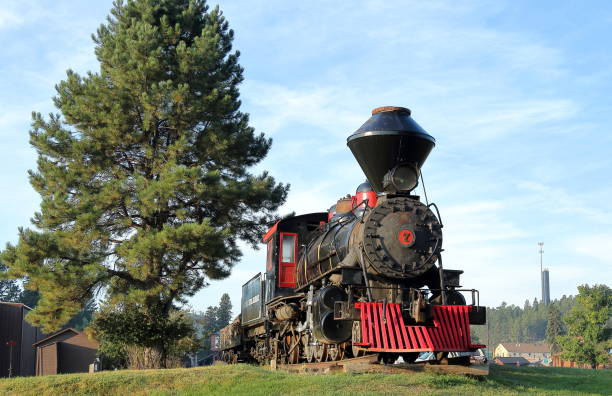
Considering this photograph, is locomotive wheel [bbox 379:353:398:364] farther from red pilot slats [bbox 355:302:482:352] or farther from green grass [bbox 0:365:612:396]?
green grass [bbox 0:365:612:396]

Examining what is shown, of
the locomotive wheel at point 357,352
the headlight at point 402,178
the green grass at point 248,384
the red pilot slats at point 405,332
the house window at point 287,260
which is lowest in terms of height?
the green grass at point 248,384

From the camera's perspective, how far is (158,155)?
2014 cm

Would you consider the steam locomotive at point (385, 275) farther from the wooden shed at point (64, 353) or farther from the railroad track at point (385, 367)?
the wooden shed at point (64, 353)

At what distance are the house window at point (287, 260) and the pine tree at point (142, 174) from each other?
9.13 feet

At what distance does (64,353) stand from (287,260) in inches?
690

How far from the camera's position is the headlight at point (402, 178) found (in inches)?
514

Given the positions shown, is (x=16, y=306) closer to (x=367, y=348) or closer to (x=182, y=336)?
(x=182, y=336)

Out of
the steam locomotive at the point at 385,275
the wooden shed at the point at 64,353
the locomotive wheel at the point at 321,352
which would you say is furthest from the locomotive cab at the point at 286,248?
the wooden shed at the point at 64,353

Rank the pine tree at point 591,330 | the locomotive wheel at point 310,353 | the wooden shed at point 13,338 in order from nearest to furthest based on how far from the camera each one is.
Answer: the locomotive wheel at point 310,353, the wooden shed at point 13,338, the pine tree at point 591,330

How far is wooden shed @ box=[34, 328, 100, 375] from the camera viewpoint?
28.8 metres

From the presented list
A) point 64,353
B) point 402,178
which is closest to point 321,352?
point 402,178

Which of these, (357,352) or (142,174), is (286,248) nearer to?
(357,352)

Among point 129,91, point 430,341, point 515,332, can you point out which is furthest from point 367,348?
point 515,332

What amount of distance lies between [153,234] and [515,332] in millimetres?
158894
